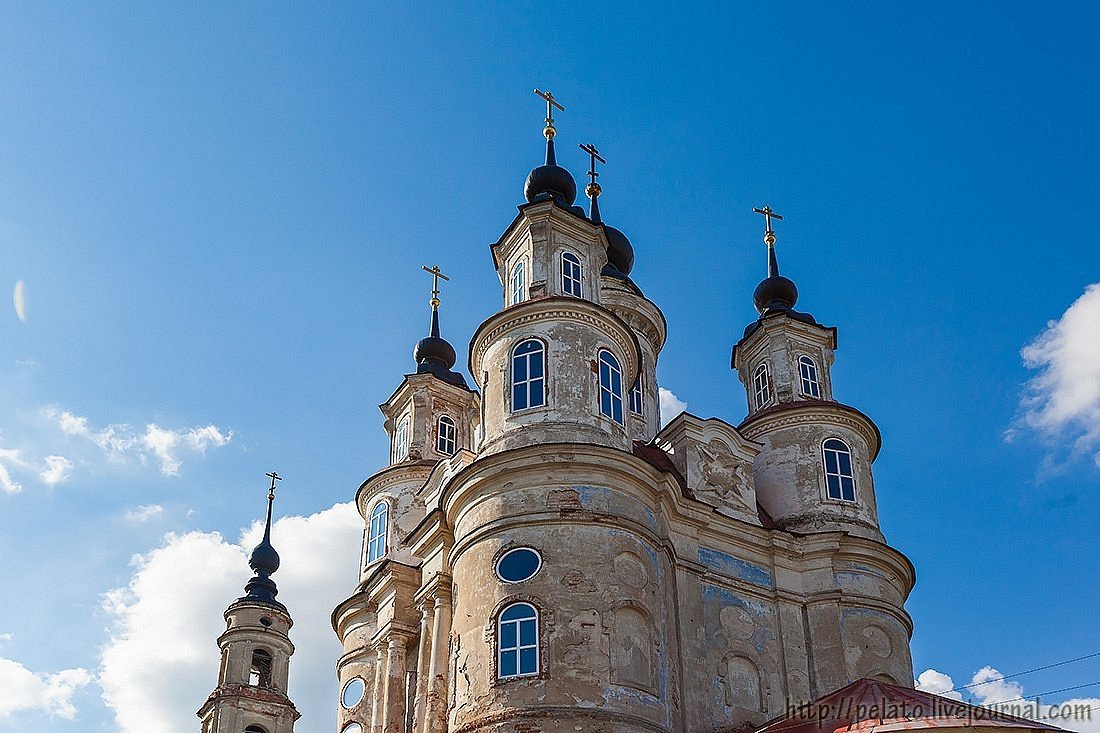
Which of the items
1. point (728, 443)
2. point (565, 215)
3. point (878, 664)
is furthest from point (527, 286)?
point (878, 664)

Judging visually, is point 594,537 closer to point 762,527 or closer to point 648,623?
point 648,623

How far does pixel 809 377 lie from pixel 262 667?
2515 cm

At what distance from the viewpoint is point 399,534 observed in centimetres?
3562

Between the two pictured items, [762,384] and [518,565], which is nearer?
[518,565]

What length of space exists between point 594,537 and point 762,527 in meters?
6.50

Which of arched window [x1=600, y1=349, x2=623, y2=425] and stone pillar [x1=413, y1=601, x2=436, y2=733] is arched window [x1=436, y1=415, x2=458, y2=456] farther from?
arched window [x1=600, y1=349, x2=623, y2=425]

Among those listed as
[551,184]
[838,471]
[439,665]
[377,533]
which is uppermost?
[551,184]

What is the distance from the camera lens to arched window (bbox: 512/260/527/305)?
102 feet

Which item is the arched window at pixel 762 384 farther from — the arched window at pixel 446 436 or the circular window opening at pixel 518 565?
the circular window opening at pixel 518 565

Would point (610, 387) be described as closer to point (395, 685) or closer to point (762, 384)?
point (762, 384)

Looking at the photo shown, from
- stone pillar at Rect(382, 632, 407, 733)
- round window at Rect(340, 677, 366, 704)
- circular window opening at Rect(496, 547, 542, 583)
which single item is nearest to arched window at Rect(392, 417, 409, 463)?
round window at Rect(340, 677, 366, 704)

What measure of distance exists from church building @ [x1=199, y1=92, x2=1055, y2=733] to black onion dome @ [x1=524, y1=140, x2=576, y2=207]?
0.06 meters

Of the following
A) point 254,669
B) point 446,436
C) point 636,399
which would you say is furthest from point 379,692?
point 254,669

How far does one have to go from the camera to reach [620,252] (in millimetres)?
40812
